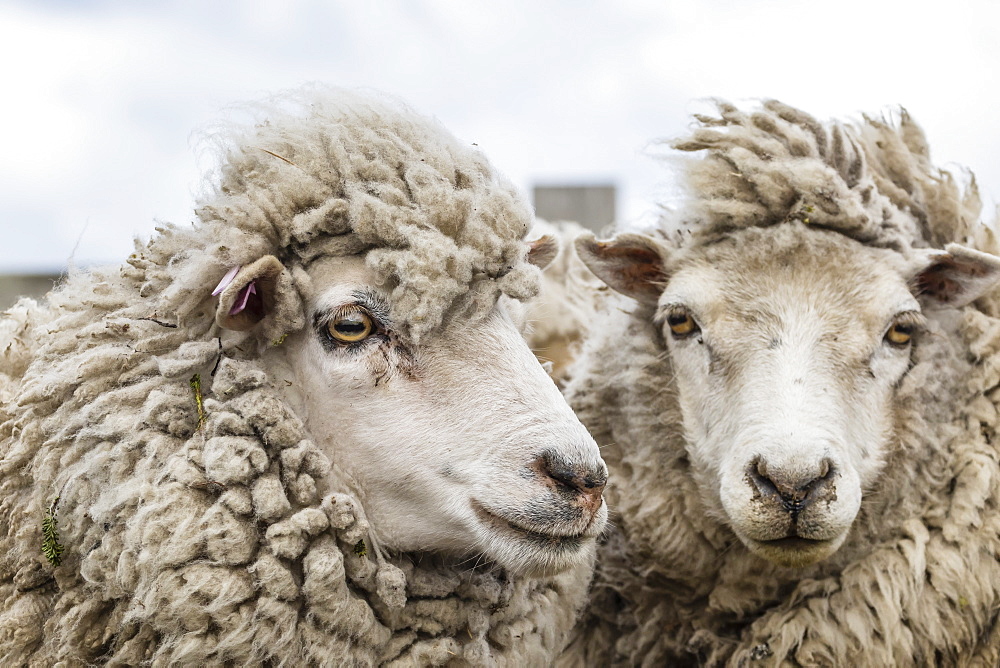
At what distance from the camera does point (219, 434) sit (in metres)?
2.23

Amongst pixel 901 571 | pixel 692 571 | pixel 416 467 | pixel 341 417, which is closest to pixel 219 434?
pixel 341 417

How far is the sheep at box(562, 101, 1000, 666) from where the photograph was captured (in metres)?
2.90

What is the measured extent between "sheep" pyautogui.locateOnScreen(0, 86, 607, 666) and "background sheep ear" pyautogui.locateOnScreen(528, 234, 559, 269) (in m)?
0.38

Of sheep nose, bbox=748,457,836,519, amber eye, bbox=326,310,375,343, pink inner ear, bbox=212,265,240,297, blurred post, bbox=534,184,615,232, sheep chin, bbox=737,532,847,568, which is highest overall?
pink inner ear, bbox=212,265,240,297

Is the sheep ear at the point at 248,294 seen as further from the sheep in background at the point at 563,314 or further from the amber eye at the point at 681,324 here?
the sheep in background at the point at 563,314

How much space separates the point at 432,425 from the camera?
233cm

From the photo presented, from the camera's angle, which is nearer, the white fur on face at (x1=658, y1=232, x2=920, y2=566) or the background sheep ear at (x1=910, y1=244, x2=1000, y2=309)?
the white fur on face at (x1=658, y1=232, x2=920, y2=566)

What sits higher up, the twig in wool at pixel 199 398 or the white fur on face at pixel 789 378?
the twig in wool at pixel 199 398

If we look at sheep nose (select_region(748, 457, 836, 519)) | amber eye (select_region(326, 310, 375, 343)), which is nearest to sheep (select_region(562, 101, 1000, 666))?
sheep nose (select_region(748, 457, 836, 519))

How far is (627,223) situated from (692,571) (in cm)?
146

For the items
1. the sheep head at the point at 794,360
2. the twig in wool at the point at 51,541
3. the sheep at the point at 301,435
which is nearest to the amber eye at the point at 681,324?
the sheep head at the point at 794,360

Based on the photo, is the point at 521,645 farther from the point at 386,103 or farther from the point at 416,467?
the point at 386,103

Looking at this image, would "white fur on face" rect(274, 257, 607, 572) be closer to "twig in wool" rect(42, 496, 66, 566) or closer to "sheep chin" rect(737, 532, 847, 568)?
"twig in wool" rect(42, 496, 66, 566)

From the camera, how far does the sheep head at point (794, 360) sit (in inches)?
107
